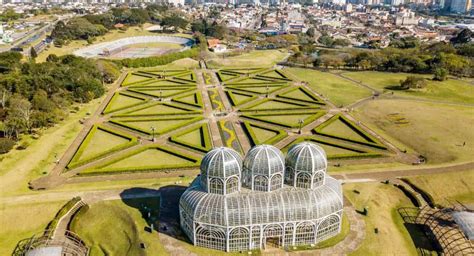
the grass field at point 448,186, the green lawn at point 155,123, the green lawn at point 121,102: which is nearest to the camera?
the grass field at point 448,186

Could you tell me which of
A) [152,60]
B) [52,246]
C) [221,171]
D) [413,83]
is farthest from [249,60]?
[52,246]

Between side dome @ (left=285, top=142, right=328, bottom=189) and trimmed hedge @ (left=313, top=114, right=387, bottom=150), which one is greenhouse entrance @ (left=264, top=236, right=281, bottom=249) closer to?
side dome @ (left=285, top=142, right=328, bottom=189)

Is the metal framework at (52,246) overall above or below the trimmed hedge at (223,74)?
below

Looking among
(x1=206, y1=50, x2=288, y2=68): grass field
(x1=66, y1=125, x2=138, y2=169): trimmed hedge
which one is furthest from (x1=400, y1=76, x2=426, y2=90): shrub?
(x1=66, y1=125, x2=138, y2=169): trimmed hedge

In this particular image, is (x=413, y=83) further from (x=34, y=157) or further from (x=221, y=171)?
(x=34, y=157)

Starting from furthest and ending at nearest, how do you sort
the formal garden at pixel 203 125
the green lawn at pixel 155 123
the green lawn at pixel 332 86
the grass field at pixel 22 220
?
1. the green lawn at pixel 332 86
2. the green lawn at pixel 155 123
3. the formal garden at pixel 203 125
4. the grass field at pixel 22 220

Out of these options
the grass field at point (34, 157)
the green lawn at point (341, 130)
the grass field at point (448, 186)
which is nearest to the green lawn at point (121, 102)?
the grass field at point (34, 157)

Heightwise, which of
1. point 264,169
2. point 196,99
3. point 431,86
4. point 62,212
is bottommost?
point 62,212

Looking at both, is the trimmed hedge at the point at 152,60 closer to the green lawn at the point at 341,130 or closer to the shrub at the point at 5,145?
the shrub at the point at 5,145
